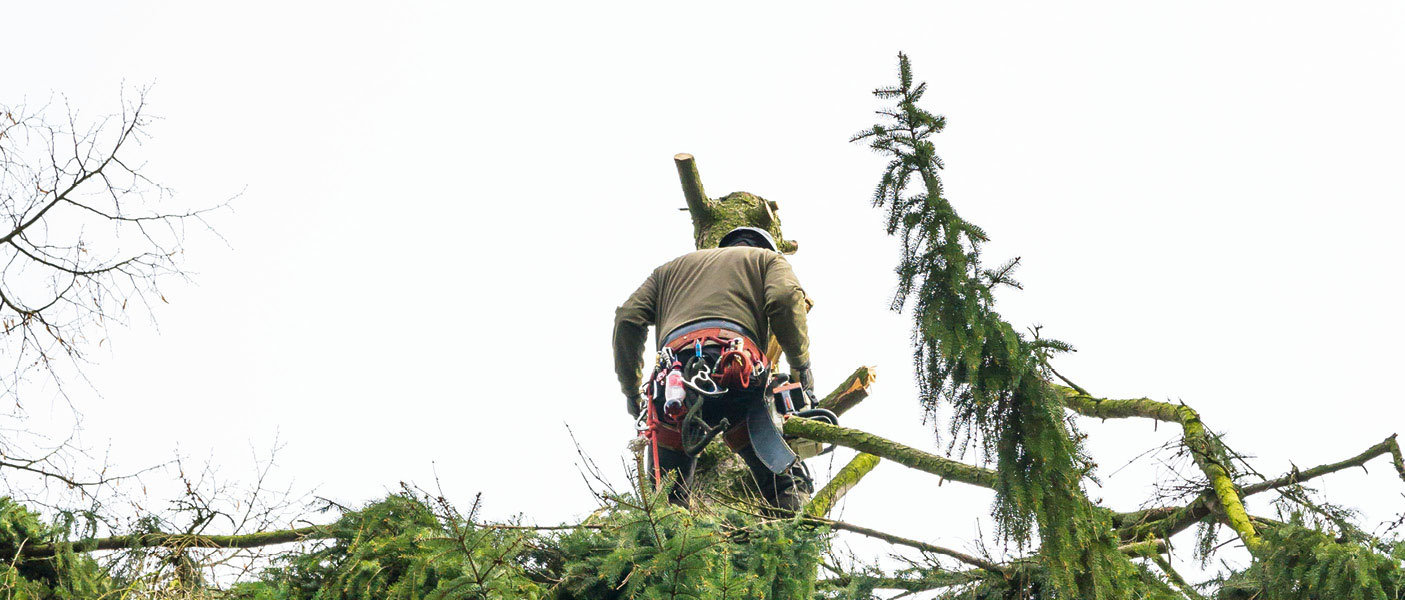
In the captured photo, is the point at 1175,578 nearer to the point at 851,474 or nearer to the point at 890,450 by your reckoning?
the point at 890,450

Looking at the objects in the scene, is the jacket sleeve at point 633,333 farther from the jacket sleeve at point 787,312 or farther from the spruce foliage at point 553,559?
the spruce foliage at point 553,559

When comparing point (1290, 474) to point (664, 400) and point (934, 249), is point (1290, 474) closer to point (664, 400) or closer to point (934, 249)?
point (934, 249)

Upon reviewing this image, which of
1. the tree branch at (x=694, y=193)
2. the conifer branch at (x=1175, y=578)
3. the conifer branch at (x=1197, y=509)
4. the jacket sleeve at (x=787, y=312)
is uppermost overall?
the tree branch at (x=694, y=193)

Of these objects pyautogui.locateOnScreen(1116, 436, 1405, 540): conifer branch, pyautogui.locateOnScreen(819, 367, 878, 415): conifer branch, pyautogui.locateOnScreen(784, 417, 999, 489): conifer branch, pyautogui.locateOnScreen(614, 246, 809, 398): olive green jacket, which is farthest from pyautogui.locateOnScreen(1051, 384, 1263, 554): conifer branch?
pyautogui.locateOnScreen(819, 367, 878, 415): conifer branch

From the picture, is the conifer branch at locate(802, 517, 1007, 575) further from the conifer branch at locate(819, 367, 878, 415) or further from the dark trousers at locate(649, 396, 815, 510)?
the conifer branch at locate(819, 367, 878, 415)

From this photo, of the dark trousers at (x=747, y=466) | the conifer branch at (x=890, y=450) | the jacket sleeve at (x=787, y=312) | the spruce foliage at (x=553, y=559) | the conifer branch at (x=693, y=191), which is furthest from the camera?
the conifer branch at (x=693, y=191)

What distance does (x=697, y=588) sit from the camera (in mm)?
3574

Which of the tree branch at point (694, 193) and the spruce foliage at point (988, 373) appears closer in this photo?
the spruce foliage at point (988, 373)

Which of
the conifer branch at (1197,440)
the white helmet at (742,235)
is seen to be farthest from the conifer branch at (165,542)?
the white helmet at (742,235)

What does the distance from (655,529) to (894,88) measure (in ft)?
5.49

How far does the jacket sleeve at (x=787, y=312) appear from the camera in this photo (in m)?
6.39

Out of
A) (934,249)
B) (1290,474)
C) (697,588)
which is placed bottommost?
(697,588)

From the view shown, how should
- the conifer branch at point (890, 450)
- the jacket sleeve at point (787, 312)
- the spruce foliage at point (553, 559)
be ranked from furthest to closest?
1. the jacket sleeve at point (787, 312)
2. the conifer branch at point (890, 450)
3. the spruce foliage at point (553, 559)

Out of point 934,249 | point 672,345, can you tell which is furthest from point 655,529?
point 672,345
